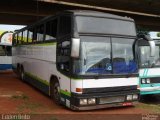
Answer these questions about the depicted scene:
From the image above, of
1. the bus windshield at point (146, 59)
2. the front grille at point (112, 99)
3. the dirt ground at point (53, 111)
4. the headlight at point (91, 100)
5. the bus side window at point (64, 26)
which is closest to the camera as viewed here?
the dirt ground at point (53, 111)

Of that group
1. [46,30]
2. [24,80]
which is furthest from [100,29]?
[24,80]

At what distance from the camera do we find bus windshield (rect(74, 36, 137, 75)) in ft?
32.0

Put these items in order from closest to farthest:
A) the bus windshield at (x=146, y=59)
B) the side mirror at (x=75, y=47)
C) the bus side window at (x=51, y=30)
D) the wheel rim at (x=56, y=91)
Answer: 1. the side mirror at (x=75, y=47)
2. the wheel rim at (x=56, y=91)
3. the bus side window at (x=51, y=30)
4. the bus windshield at (x=146, y=59)

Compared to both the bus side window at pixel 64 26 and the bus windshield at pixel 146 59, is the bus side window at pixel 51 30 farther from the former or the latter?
the bus windshield at pixel 146 59

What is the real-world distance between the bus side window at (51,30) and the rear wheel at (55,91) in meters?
1.54

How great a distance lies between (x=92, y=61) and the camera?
32.3 feet

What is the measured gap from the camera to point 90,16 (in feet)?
34.0

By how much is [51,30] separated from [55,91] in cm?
217

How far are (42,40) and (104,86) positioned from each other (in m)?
4.11

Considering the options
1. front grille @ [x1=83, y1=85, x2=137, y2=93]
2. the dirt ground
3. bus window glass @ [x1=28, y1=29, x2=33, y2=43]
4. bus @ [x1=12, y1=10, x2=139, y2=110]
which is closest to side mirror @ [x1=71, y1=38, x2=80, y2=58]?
bus @ [x1=12, y1=10, x2=139, y2=110]

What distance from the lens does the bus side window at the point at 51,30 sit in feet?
38.1

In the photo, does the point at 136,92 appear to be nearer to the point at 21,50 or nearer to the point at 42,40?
the point at 42,40

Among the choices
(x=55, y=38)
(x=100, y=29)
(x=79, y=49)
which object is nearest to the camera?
(x=79, y=49)

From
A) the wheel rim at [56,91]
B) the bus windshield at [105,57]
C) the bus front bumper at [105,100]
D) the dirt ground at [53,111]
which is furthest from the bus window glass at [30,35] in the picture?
the bus front bumper at [105,100]
